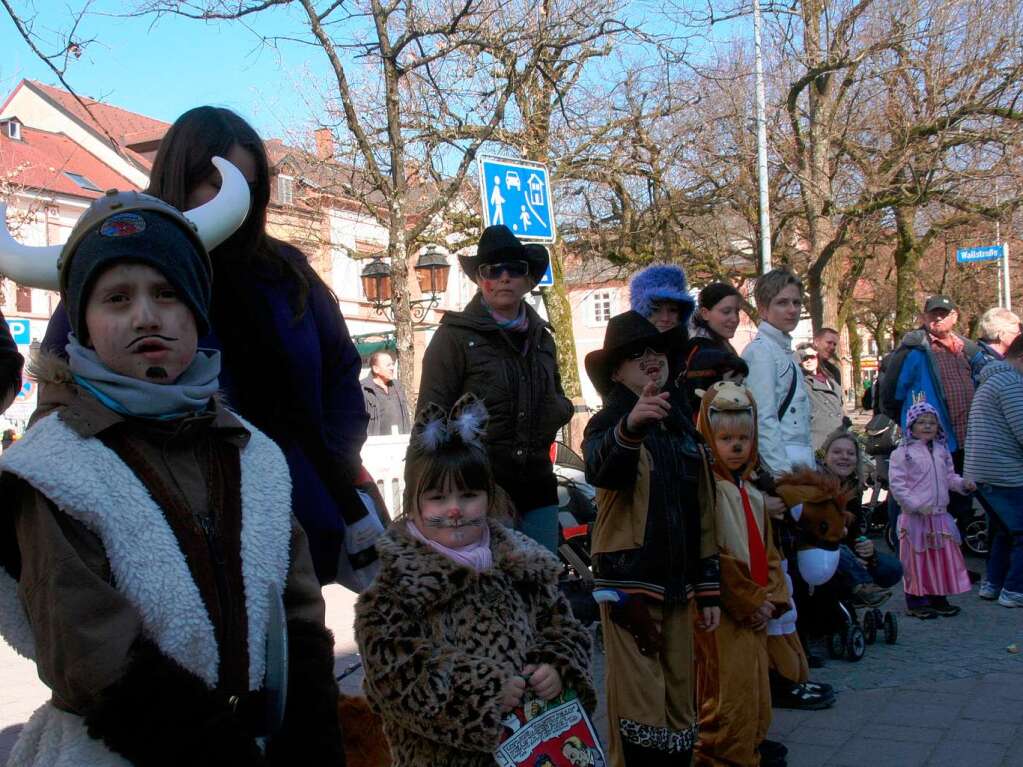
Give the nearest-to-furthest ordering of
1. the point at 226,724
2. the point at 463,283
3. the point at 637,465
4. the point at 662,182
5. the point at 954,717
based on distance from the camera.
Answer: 1. the point at 226,724
2. the point at 637,465
3. the point at 954,717
4. the point at 662,182
5. the point at 463,283

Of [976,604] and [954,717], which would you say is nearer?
[954,717]

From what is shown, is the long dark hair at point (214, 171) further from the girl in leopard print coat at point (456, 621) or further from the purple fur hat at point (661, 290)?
the purple fur hat at point (661, 290)

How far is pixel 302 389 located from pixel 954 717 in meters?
4.00

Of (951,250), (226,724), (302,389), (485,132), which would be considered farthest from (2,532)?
(951,250)

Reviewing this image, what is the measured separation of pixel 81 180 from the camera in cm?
3562

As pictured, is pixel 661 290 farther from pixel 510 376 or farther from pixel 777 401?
pixel 510 376

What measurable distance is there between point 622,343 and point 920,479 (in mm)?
4397

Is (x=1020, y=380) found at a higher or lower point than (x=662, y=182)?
lower

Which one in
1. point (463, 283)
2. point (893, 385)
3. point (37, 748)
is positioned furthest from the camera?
point (463, 283)

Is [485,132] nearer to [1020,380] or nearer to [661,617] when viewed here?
[1020,380]

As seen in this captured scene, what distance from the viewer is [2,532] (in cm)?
169

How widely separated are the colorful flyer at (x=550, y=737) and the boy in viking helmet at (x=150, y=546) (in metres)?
0.79

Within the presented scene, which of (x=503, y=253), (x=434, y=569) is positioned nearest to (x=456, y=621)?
(x=434, y=569)

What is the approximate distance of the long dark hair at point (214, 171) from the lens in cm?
241
